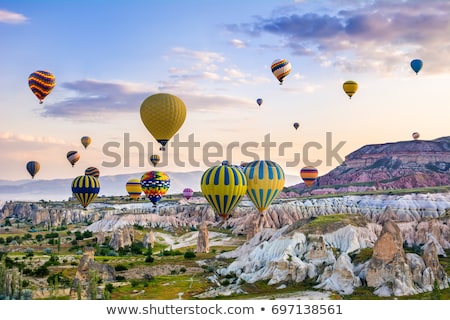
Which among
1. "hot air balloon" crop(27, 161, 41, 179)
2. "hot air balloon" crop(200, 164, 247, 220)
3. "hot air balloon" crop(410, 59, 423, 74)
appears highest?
"hot air balloon" crop(410, 59, 423, 74)

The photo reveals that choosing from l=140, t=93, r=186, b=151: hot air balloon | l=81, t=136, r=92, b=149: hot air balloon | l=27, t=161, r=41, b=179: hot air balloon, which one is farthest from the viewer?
l=81, t=136, r=92, b=149: hot air balloon

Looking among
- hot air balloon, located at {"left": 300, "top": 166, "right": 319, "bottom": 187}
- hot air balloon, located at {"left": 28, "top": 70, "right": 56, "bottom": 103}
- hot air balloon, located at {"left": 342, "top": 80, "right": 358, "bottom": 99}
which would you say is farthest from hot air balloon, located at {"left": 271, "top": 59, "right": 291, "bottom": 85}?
hot air balloon, located at {"left": 300, "top": 166, "right": 319, "bottom": 187}

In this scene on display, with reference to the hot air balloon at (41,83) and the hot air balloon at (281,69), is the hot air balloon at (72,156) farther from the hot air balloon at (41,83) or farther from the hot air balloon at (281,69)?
the hot air balloon at (281,69)

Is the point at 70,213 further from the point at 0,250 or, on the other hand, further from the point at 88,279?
the point at 88,279

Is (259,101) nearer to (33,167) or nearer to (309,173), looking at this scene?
(309,173)

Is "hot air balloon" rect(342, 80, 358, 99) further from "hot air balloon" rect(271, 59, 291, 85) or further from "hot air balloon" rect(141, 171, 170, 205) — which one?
"hot air balloon" rect(141, 171, 170, 205)

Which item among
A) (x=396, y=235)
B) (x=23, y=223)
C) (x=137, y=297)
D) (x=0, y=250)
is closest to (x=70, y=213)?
(x=23, y=223)
